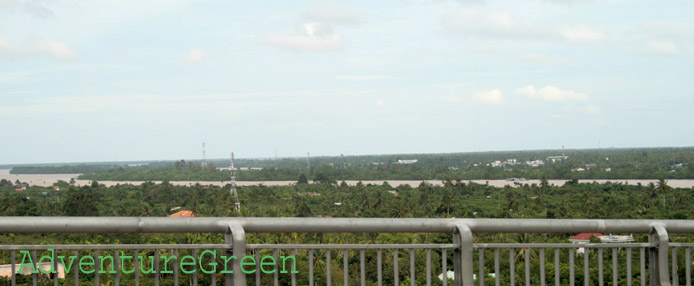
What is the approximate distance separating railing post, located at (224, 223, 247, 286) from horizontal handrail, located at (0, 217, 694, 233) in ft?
0.12

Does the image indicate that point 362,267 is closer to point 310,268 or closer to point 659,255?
point 310,268

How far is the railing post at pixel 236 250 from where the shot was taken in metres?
3.70

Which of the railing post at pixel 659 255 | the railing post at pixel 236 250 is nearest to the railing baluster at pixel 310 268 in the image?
the railing post at pixel 236 250

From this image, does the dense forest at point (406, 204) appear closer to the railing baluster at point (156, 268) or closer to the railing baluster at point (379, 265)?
the railing baluster at point (379, 265)

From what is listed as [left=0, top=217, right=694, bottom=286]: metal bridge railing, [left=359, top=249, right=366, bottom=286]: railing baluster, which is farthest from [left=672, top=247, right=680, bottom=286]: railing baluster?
[left=359, top=249, right=366, bottom=286]: railing baluster

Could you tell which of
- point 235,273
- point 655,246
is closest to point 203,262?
point 235,273

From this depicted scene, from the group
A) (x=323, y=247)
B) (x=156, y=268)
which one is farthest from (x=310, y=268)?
(x=156, y=268)

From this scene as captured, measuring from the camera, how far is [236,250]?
12.3 ft

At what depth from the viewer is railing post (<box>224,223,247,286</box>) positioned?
12.1 ft

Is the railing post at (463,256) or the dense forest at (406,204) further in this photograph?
the dense forest at (406,204)

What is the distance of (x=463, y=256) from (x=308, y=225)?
988 mm

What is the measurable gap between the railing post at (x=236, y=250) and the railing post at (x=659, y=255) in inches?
106

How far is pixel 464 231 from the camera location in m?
3.96

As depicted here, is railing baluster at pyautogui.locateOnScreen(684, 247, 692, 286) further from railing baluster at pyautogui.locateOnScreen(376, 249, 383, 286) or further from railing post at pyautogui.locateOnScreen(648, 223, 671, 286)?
railing baluster at pyautogui.locateOnScreen(376, 249, 383, 286)
